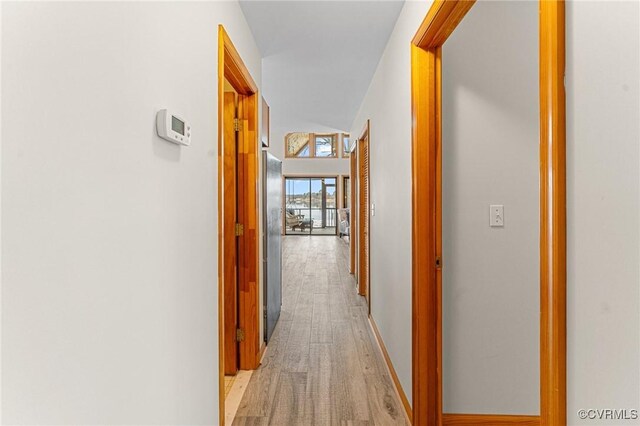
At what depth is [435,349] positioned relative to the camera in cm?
187

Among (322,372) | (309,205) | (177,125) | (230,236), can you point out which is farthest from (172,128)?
(309,205)

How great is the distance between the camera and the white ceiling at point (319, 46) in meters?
2.23

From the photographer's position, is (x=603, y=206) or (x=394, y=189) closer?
(x=603, y=206)

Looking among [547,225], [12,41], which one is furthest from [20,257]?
[547,225]

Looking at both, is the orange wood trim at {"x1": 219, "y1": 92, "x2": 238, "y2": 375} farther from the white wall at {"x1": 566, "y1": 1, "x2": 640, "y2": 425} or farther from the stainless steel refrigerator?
the white wall at {"x1": 566, "y1": 1, "x2": 640, "y2": 425}

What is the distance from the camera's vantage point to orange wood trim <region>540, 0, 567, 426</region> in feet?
2.78

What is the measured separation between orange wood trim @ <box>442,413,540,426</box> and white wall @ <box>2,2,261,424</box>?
1.39 m

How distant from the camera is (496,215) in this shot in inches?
77.7

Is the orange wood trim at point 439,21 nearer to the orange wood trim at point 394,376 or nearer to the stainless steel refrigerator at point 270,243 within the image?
the stainless steel refrigerator at point 270,243

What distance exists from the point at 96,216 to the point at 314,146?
11747 millimetres

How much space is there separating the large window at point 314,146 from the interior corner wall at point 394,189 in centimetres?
893

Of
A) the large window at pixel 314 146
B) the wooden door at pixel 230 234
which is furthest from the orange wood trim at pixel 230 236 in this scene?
the large window at pixel 314 146

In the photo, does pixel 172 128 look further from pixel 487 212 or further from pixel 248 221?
pixel 487 212

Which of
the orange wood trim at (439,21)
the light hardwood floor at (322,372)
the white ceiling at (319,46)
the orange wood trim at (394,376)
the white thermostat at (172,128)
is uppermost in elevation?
the white ceiling at (319,46)
